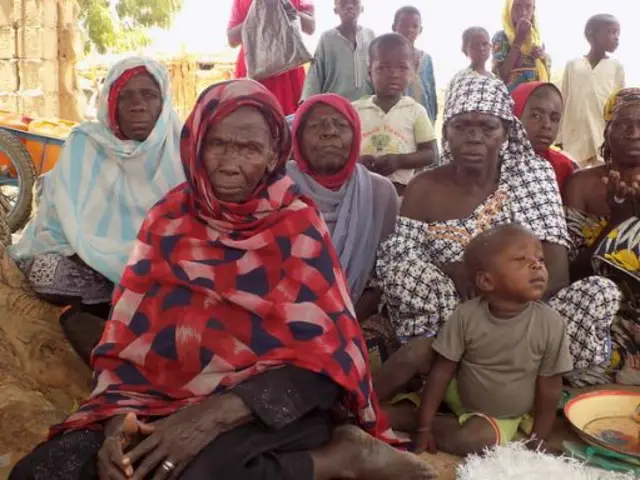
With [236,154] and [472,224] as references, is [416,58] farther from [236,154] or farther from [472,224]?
[236,154]

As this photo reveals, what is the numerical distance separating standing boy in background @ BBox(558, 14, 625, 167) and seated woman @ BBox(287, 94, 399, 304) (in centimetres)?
366

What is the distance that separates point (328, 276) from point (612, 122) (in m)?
1.73

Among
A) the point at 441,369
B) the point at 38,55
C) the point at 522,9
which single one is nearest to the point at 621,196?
the point at 441,369

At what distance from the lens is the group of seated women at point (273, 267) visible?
6.26ft

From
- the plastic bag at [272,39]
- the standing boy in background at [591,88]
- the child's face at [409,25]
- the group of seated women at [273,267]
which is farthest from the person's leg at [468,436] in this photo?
the standing boy in background at [591,88]

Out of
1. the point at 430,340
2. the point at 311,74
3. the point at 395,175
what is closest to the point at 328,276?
the point at 430,340

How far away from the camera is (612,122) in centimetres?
310

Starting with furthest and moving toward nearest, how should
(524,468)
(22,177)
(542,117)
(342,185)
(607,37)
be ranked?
(22,177) → (607,37) → (542,117) → (342,185) → (524,468)

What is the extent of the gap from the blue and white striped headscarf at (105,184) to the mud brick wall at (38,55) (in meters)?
8.46

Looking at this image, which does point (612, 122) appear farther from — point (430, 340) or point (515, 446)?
point (515, 446)

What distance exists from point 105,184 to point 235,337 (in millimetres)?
1639

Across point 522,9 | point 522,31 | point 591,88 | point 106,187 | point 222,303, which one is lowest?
point 222,303

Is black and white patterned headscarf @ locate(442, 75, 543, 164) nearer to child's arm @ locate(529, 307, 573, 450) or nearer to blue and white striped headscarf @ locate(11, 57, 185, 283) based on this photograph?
child's arm @ locate(529, 307, 573, 450)

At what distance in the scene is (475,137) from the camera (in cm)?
293
